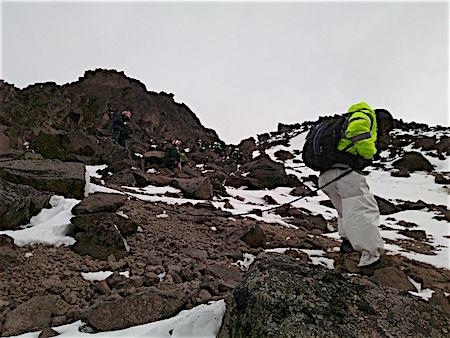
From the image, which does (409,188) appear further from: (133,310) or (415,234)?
(133,310)

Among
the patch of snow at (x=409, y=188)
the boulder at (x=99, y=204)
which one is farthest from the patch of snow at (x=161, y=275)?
the patch of snow at (x=409, y=188)

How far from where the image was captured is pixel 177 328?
2.10m

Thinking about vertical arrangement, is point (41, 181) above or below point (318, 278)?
above

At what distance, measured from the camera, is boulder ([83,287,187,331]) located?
88.7 inches

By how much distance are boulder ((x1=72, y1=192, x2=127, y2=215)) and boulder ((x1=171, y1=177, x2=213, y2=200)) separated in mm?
3094

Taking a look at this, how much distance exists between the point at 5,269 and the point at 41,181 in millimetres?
2352

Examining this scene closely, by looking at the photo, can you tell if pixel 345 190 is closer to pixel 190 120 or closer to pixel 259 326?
pixel 259 326

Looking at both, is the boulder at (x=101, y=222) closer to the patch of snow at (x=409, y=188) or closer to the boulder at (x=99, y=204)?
the boulder at (x=99, y=204)

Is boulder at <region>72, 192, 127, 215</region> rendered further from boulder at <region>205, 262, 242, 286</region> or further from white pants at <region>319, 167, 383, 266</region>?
white pants at <region>319, 167, 383, 266</region>

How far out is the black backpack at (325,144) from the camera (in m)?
3.82

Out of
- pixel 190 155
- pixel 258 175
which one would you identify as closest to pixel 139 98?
pixel 190 155

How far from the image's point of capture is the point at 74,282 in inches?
116

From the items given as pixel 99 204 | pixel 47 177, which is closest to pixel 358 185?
pixel 99 204

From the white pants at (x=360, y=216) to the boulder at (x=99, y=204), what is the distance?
298 centimetres
